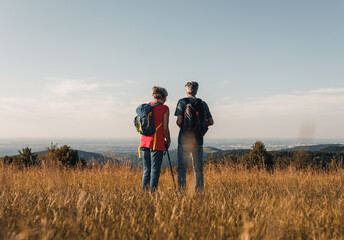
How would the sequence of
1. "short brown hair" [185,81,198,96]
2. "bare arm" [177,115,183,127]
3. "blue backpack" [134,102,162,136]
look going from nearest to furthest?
1. "blue backpack" [134,102,162,136]
2. "bare arm" [177,115,183,127]
3. "short brown hair" [185,81,198,96]

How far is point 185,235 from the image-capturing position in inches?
77.3

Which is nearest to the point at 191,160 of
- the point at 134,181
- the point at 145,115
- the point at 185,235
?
the point at 145,115

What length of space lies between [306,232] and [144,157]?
321 centimetres

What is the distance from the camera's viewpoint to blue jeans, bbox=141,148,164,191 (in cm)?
482

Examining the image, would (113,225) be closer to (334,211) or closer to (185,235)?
(185,235)

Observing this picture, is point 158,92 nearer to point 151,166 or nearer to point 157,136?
point 157,136

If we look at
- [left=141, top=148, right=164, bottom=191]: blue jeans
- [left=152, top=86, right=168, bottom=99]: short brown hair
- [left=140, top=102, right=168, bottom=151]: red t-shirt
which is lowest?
[left=141, top=148, right=164, bottom=191]: blue jeans

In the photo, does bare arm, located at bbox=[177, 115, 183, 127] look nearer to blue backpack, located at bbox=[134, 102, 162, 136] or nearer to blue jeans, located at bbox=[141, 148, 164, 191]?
blue backpack, located at bbox=[134, 102, 162, 136]

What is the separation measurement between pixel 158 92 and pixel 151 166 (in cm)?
137

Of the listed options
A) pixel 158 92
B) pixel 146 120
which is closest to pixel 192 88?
pixel 158 92

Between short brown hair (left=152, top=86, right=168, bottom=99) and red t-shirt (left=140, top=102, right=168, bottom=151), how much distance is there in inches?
7.3

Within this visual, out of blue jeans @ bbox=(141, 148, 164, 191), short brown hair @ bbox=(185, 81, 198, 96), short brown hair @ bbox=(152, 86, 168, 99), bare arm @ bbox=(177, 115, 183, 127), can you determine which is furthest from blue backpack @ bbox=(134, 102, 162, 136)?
short brown hair @ bbox=(185, 81, 198, 96)

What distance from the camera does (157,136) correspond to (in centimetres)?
484

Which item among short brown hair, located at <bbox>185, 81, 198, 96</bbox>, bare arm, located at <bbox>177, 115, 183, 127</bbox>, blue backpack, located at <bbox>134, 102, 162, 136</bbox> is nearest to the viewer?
blue backpack, located at <bbox>134, 102, 162, 136</bbox>
